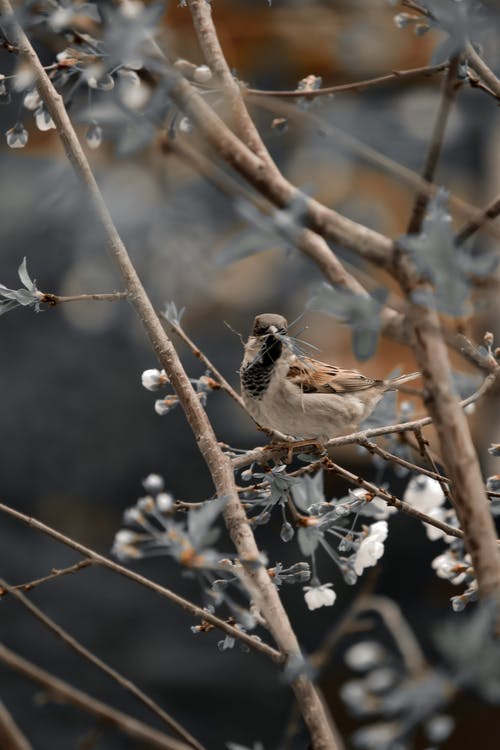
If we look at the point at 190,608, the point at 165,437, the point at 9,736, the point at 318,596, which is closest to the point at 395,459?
the point at 318,596

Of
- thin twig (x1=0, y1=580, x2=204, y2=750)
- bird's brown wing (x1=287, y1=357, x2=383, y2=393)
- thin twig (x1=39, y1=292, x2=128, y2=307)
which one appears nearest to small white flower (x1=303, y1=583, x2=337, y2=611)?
thin twig (x1=0, y1=580, x2=204, y2=750)

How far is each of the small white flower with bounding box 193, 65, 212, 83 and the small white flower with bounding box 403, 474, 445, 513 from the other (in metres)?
0.50

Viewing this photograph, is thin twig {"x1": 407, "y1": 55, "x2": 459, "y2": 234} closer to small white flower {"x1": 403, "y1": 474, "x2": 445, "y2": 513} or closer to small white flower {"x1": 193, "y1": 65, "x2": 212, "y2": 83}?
small white flower {"x1": 193, "y1": 65, "x2": 212, "y2": 83}

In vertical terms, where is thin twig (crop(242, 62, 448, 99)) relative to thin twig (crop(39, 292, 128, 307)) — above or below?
above

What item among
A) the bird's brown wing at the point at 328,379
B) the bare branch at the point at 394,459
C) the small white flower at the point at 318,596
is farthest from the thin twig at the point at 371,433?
the bird's brown wing at the point at 328,379

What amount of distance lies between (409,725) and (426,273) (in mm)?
199

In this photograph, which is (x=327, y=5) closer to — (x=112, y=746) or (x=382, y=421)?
(x=382, y=421)

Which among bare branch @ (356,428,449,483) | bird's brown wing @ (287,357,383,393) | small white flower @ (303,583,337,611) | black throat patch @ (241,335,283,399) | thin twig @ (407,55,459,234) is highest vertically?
thin twig @ (407,55,459,234)

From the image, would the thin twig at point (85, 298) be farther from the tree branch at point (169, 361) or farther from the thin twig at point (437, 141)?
the thin twig at point (437, 141)

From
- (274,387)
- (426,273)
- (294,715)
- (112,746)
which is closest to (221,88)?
(426,273)

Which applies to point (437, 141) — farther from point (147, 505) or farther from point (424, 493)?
point (424, 493)

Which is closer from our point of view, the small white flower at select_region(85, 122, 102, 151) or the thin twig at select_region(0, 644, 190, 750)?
the thin twig at select_region(0, 644, 190, 750)

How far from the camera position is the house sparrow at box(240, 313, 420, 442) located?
3.87ft

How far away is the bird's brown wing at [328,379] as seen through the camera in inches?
50.3
